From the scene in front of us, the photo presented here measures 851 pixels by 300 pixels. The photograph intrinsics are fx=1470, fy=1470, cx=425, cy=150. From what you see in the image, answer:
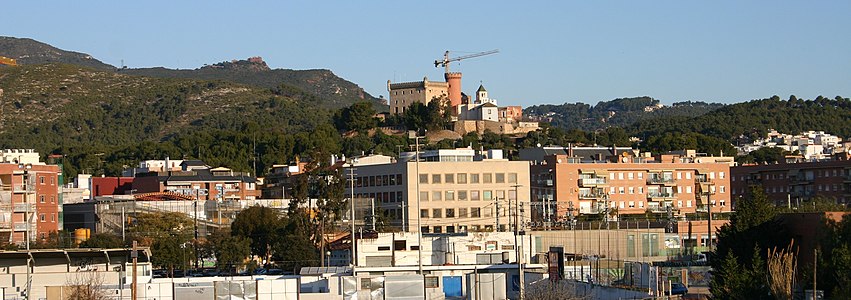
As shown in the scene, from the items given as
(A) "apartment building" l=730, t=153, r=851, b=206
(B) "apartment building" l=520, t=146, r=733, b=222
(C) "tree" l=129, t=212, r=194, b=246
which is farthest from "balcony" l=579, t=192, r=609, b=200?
(C) "tree" l=129, t=212, r=194, b=246

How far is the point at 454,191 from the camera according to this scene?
295 ft

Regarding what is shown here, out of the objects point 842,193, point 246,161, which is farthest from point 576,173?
point 246,161

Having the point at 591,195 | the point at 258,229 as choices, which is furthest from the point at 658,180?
the point at 258,229

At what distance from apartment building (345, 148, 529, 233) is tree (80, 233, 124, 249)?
64.5ft

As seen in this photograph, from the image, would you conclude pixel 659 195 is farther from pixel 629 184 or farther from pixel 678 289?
pixel 678 289

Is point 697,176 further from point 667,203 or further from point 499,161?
point 499,161

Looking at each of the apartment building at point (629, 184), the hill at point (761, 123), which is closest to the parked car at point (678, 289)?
the apartment building at point (629, 184)

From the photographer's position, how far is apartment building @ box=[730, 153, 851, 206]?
103938 millimetres

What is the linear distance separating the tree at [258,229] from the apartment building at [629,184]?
26774 millimetres

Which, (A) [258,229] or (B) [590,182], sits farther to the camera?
(B) [590,182]

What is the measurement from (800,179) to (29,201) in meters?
57.2

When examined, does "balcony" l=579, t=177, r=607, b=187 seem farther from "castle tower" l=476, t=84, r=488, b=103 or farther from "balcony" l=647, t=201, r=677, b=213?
"castle tower" l=476, t=84, r=488, b=103

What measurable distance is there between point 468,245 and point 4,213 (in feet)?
90.6

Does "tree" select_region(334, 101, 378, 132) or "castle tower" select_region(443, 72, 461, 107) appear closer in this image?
"tree" select_region(334, 101, 378, 132)
